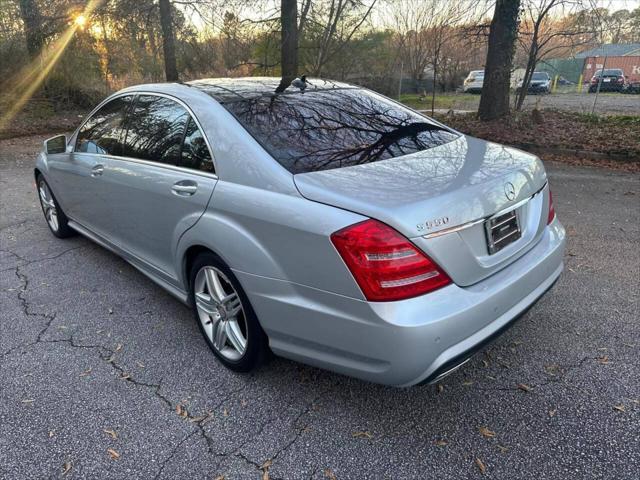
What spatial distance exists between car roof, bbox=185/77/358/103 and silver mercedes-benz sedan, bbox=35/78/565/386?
0.07ft

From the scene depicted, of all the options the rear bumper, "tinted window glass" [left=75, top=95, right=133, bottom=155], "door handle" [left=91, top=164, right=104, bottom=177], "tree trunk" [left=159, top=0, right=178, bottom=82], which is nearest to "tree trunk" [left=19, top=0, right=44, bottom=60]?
"tree trunk" [left=159, top=0, right=178, bottom=82]

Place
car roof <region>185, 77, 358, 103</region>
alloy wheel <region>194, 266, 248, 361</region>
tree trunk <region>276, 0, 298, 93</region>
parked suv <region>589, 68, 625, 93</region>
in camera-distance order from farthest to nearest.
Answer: parked suv <region>589, 68, 625, 93</region>
tree trunk <region>276, 0, 298, 93</region>
car roof <region>185, 77, 358, 103</region>
alloy wheel <region>194, 266, 248, 361</region>

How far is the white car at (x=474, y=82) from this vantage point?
26953mm

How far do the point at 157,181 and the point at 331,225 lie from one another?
149 cm

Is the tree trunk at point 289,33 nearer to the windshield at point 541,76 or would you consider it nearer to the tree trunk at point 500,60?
the tree trunk at point 500,60

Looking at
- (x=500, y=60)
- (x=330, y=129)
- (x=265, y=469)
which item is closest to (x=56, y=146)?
(x=330, y=129)

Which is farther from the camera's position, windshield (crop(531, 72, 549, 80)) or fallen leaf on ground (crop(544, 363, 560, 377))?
windshield (crop(531, 72, 549, 80))

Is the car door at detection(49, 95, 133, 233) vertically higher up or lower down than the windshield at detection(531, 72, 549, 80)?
lower down

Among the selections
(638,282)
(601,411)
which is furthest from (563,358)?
(638,282)

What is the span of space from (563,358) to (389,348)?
141 cm

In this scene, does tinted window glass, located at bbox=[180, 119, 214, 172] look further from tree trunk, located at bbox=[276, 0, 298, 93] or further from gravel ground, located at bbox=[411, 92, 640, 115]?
gravel ground, located at bbox=[411, 92, 640, 115]

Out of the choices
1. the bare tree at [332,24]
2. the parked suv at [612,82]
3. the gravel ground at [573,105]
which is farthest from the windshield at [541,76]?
the bare tree at [332,24]

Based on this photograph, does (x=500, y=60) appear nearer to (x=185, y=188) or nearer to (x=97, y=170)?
(x=97, y=170)

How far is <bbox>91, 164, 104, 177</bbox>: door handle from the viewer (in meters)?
3.57
